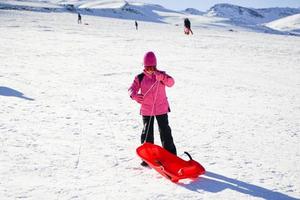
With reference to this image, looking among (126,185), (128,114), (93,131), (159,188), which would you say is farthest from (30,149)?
(128,114)

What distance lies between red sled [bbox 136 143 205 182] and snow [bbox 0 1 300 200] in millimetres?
114

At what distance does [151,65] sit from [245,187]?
1939 millimetres

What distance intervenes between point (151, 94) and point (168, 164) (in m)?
0.96

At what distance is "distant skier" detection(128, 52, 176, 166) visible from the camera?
17.6 feet

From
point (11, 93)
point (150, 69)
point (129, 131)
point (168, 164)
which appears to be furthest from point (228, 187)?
point (11, 93)

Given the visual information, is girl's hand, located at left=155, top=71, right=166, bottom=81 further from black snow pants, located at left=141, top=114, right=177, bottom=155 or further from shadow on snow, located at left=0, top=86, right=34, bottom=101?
shadow on snow, located at left=0, top=86, right=34, bottom=101

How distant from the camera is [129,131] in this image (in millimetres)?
7430

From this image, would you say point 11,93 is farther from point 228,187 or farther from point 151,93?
point 228,187

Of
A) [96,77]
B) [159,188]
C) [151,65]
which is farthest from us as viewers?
[96,77]

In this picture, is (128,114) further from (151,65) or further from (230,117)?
(151,65)

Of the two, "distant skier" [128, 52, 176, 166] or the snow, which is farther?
"distant skier" [128, 52, 176, 166]

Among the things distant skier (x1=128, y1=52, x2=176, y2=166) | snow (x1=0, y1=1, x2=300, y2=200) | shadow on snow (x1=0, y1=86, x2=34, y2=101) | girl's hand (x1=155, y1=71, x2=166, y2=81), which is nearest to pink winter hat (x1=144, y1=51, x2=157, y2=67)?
distant skier (x1=128, y1=52, x2=176, y2=166)

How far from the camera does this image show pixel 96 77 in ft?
43.2

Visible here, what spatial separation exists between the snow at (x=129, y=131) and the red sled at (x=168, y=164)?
4.5 inches
